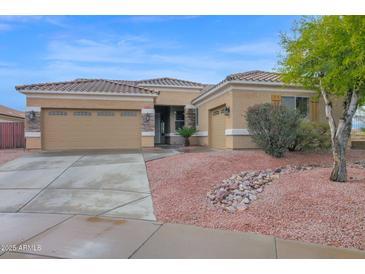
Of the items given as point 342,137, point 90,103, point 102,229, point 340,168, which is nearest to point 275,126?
point 342,137

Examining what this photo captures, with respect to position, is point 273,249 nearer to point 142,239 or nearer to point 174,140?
point 142,239

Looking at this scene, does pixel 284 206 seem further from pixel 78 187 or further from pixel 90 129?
pixel 90 129

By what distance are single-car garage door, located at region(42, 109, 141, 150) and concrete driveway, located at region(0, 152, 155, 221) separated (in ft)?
13.7

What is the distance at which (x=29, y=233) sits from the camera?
15.9 feet

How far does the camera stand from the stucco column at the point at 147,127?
16.7m

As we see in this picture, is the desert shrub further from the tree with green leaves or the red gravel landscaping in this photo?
the tree with green leaves

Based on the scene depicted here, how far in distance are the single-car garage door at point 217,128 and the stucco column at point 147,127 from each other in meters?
3.43

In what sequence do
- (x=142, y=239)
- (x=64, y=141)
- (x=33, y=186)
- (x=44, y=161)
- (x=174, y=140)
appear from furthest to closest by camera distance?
1. (x=174, y=140)
2. (x=64, y=141)
3. (x=44, y=161)
4. (x=33, y=186)
5. (x=142, y=239)

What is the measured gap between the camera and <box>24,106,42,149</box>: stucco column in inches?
604

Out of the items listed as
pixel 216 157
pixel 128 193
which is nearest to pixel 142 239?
pixel 128 193

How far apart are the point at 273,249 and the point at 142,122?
13.3 meters

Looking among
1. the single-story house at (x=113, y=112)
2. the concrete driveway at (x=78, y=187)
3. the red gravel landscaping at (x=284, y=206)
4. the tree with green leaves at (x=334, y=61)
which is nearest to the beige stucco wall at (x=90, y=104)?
the single-story house at (x=113, y=112)

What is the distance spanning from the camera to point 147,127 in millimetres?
16719

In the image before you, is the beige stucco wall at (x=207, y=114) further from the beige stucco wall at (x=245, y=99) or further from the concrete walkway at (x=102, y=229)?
the concrete walkway at (x=102, y=229)
